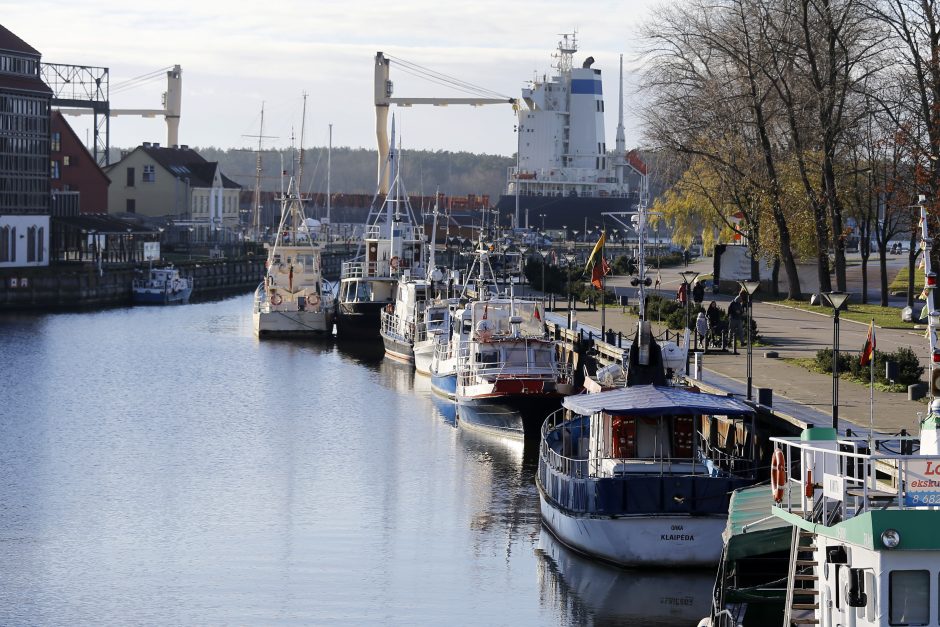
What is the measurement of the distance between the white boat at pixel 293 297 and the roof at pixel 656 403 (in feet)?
158

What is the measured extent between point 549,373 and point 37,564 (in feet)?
60.2

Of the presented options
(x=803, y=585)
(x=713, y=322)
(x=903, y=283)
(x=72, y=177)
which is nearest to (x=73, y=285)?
(x=72, y=177)

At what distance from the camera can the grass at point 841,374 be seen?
1480 inches

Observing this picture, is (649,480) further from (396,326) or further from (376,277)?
(376,277)

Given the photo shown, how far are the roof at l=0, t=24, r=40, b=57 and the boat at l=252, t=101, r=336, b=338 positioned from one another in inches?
1368

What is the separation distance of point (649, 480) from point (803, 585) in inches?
286

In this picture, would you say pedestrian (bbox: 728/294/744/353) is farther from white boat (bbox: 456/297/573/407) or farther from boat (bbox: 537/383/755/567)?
boat (bbox: 537/383/755/567)

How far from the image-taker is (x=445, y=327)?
5947cm

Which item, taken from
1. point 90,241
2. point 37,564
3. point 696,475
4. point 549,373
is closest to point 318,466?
point 549,373

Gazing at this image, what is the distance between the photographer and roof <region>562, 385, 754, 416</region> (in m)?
29.3

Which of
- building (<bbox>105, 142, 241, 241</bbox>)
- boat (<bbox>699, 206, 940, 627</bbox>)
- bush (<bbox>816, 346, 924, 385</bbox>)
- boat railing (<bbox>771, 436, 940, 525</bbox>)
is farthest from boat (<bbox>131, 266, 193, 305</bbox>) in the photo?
boat railing (<bbox>771, 436, 940, 525</bbox>)

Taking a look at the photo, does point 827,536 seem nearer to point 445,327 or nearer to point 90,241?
point 445,327

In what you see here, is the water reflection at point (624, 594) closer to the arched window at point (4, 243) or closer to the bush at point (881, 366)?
the bush at point (881, 366)

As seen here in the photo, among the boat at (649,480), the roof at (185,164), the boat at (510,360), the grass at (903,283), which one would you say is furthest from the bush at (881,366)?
the roof at (185,164)
